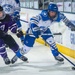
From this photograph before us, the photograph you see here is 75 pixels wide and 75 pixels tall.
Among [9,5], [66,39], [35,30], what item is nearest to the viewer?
[35,30]

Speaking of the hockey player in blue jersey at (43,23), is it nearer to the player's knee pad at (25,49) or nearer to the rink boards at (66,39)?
the player's knee pad at (25,49)

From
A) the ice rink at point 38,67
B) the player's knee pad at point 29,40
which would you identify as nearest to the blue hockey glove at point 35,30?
the player's knee pad at point 29,40

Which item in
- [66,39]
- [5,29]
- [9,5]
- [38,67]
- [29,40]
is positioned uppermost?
[9,5]

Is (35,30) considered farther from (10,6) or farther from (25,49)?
(10,6)

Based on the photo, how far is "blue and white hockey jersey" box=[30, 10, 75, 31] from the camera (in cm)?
525

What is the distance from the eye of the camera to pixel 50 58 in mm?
6141

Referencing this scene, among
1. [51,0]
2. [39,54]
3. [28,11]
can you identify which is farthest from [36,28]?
[28,11]

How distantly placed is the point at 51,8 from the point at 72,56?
1335mm

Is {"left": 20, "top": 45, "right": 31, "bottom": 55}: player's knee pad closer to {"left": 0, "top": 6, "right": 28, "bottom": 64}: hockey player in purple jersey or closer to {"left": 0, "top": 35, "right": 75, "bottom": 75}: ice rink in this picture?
{"left": 0, "top": 6, "right": 28, "bottom": 64}: hockey player in purple jersey

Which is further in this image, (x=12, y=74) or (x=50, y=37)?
(x=50, y=37)

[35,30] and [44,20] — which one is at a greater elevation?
[44,20]

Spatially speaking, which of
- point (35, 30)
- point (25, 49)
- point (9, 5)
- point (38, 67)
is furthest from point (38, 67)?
point (9, 5)

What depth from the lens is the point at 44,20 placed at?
5.35 meters

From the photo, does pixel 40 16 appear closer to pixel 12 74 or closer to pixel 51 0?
pixel 12 74
